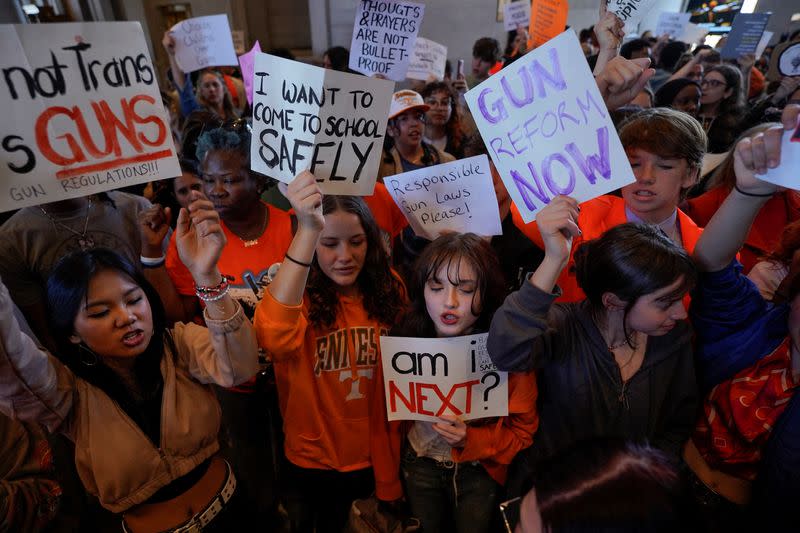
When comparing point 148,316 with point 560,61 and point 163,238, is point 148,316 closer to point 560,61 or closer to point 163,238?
point 163,238

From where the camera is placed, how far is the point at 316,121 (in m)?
1.40

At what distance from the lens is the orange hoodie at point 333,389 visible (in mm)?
1643

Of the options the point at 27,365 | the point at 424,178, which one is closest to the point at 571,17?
the point at 424,178

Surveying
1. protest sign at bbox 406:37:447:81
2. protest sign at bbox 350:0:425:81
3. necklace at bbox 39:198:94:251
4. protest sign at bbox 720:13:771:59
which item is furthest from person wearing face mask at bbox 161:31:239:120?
protest sign at bbox 720:13:771:59

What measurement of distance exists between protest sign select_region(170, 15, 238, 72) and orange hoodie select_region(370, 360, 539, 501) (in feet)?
11.3

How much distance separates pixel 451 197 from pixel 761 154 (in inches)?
40.7

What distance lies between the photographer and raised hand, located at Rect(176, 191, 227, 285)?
127cm

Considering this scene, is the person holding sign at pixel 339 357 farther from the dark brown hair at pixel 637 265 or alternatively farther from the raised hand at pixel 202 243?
the dark brown hair at pixel 637 265

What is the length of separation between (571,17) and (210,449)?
39.9ft

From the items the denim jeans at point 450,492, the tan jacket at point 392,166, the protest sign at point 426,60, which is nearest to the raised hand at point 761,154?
the denim jeans at point 450,492

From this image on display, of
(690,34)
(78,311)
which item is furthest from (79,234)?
(690,34)

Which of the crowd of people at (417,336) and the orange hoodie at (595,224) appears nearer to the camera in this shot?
the crowd of people at (417,336)

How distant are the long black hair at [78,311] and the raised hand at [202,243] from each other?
0.78 feet

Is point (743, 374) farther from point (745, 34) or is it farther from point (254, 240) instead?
point (745, 34)
